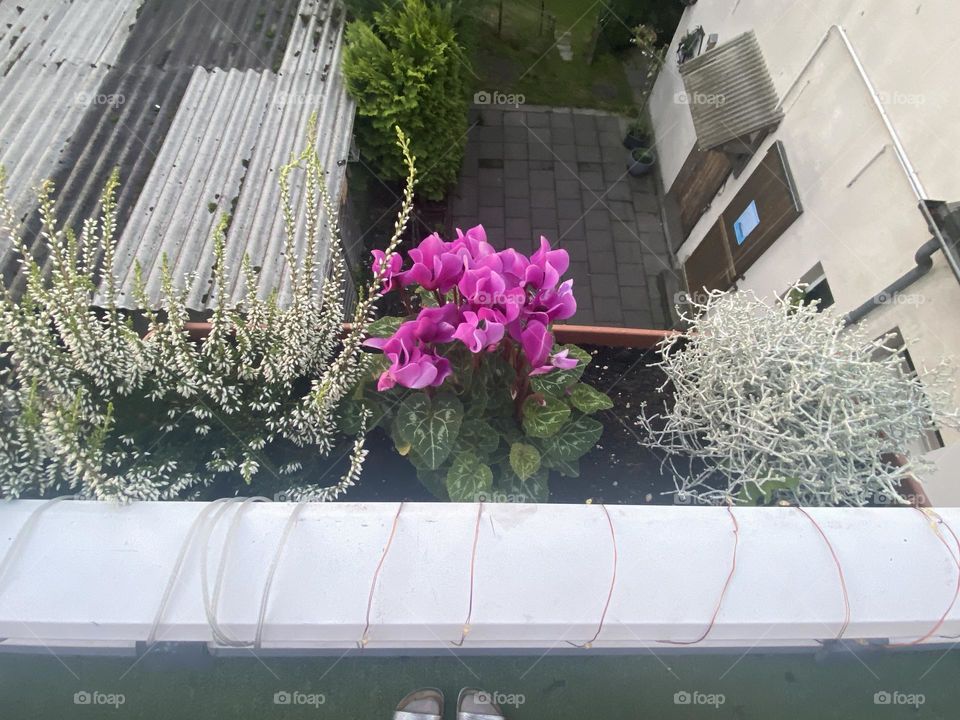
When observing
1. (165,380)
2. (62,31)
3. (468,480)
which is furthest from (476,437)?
(62,31)

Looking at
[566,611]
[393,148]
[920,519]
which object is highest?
[920,519]

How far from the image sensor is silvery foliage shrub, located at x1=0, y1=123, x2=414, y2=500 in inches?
47.9

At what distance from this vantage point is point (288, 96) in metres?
2.77

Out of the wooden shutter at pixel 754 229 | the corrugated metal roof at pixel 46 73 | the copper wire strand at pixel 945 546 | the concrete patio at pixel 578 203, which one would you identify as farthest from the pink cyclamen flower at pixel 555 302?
the concrete patio at pixel 578 203

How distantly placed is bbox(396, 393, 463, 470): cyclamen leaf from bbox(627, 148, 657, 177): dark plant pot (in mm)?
4117

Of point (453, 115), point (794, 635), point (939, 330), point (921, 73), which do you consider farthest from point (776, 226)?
point (794, 635)

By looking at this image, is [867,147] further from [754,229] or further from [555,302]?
[555,302]

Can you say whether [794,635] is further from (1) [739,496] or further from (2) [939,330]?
(2) [939,330]

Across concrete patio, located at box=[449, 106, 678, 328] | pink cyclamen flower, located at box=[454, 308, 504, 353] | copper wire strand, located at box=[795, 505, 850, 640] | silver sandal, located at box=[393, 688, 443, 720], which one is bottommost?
concrete patio, located at box=[449, 106, 678, 328]

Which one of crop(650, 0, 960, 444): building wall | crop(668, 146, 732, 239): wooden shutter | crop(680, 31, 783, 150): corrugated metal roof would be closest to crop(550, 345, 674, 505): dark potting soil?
crop(650, 0, 960, 444): building wall

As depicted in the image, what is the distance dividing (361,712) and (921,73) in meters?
3.14

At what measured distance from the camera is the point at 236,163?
2531 mm

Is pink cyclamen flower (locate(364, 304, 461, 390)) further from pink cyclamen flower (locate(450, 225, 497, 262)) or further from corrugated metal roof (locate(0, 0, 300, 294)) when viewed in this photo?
corrugated metal roof (locate(0, 0, 300, 294))

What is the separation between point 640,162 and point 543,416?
4.04 meters
